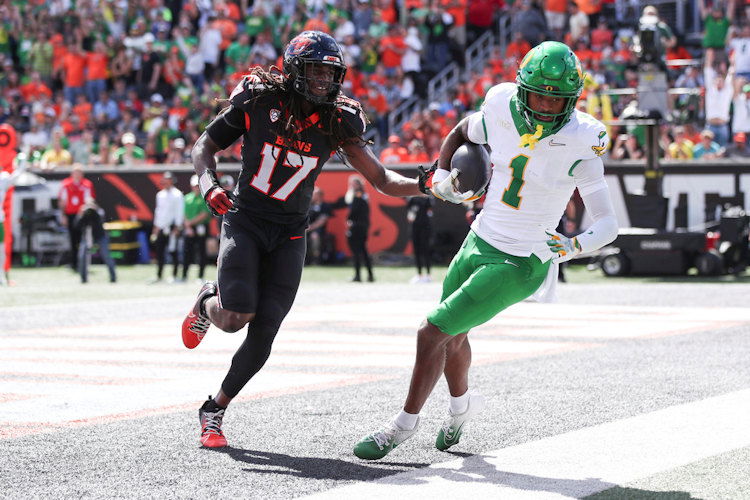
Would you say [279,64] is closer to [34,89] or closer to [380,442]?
[34,89]

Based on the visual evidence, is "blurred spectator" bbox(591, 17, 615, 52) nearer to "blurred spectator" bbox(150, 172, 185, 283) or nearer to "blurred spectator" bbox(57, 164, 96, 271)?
"blurred spectator" bbox(150, 172, 185, 283)

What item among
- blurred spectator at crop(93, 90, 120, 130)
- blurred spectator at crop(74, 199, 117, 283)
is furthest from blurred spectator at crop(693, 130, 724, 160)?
blurred spectator at crop(93, 90, 120, 130)

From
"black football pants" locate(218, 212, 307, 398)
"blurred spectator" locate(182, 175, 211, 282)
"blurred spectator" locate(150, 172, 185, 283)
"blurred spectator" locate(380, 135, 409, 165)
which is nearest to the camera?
"black football pants" locate(218, 212, 307, 398)

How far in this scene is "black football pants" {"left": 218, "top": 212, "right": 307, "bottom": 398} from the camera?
19.3 feet

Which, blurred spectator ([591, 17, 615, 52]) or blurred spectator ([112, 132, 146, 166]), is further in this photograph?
blurred spectator ([112, 132, 146, 166])

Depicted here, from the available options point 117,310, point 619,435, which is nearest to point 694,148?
point 117,310

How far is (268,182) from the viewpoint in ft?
19.9

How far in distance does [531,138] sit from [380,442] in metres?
1.55

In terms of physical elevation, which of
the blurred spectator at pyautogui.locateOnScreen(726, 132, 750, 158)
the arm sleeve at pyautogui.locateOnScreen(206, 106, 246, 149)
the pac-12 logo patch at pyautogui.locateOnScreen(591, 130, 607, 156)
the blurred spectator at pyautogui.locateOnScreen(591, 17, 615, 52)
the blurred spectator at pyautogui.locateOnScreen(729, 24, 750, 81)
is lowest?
the blurred spectator at pyautogui.locateOnScreen(726, 132, 750, 158)

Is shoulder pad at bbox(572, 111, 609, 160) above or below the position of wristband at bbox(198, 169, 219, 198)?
above

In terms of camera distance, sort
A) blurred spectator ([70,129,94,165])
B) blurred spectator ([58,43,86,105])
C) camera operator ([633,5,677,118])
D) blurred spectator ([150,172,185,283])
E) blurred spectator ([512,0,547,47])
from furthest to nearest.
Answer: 1. blurred spectator ([58,43,86,105])
2. blurred spectator ([70,129,94,165])
3. blurred spectator ([512,0,547,47])
4. blurred spectator ([150,172,185,283])
5. camera operator ([633,5,677,118])

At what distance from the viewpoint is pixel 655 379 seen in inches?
324

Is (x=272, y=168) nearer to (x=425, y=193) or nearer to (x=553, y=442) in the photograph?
(x=425, y=193)

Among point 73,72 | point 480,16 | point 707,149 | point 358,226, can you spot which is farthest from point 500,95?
point 73,72
